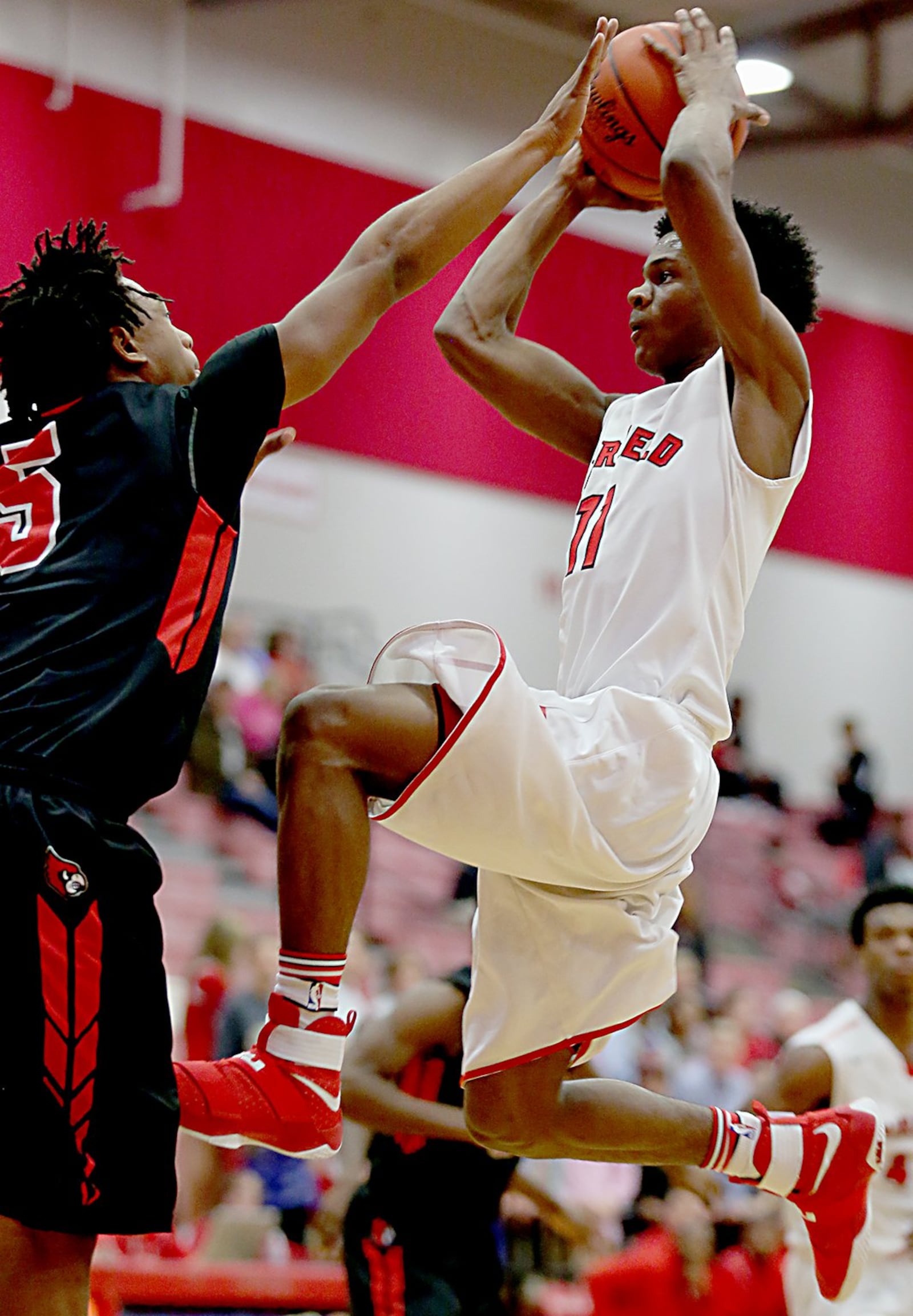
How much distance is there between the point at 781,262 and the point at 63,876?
248 centimetres

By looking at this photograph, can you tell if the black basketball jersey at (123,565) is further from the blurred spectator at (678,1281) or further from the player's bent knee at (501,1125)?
the blurred spectator at (678,1281)

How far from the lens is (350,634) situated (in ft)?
42.0

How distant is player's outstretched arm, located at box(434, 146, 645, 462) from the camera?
14.4 ft

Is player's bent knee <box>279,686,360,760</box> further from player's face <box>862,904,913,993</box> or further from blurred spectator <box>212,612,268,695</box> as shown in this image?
blurred spectator <box>212,612,268,695</box>

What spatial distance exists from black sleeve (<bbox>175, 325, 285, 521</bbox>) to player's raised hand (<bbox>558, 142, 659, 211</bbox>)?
1.51 meters

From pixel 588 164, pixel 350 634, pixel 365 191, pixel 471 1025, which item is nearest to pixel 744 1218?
pixel 471 1025

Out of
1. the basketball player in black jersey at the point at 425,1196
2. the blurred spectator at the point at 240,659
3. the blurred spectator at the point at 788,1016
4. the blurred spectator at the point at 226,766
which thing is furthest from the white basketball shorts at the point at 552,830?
the blurred spectator at the point at 788,1016

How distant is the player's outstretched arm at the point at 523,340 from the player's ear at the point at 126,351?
3.93 feet

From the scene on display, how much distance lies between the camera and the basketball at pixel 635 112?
13.4 ft

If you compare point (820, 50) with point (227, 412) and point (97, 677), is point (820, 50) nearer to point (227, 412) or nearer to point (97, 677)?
point (227, 412)

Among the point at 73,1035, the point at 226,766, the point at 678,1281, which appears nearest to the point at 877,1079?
the point at 678,1281

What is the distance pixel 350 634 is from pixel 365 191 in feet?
10.3

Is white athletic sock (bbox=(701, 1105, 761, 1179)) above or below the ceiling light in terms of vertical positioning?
below

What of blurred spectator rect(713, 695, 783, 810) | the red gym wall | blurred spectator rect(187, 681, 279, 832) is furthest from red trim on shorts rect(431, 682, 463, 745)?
blurred spectator rect(713, 695, 783, 810)
